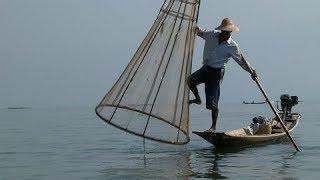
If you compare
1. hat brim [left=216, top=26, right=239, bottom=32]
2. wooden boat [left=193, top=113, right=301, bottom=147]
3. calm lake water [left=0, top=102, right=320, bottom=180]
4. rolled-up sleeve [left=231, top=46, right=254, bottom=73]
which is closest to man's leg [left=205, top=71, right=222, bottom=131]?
rolled-up sleeve [left=231, top=46, right=254, bottom=73]

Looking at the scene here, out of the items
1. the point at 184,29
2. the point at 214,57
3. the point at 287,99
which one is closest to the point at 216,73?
the point at 214,57

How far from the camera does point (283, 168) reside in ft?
37.4

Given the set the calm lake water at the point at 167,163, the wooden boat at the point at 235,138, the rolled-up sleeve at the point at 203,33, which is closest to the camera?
the calm lake water at the point at 167,163

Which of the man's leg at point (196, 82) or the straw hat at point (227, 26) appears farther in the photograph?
the man's leg at point (196, 82)

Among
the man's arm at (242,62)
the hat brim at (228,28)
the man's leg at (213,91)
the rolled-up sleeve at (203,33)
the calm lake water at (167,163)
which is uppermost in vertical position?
the hat brim at (228,28)

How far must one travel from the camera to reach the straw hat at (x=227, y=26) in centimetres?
1215

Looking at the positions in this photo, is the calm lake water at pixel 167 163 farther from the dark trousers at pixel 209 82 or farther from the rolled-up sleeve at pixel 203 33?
the rolled-up sleeve at pixel 203 33

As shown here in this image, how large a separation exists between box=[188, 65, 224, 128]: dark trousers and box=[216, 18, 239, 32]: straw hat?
883mm

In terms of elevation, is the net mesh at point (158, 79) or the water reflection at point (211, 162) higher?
the net mesh at point (158, 79)

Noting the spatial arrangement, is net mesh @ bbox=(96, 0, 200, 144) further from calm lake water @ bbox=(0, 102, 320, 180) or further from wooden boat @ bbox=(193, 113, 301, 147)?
wooden boat @ bbox=(193, 113, 301, 147)

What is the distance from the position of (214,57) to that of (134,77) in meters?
1.89

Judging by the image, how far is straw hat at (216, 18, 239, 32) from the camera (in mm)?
12148

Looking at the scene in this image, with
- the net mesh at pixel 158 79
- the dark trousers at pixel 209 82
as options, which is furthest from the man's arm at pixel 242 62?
the net mesh at pixel 158 79

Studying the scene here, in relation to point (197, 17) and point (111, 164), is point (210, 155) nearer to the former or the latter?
point (111, 164)
